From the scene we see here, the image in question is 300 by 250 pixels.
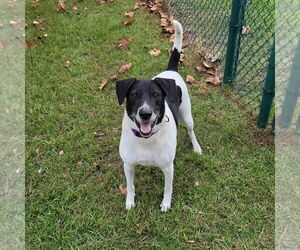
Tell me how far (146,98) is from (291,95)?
68.4 inches

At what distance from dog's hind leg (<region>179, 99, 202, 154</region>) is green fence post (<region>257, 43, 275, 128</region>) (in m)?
0.74

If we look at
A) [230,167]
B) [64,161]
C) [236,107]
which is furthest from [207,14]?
[64,161]

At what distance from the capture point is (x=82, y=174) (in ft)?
10.6

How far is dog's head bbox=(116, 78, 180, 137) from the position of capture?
7.52 feet

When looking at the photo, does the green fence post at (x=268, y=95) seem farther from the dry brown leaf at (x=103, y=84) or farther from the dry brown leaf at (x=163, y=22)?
the dry brown leaf at (x=163, y=22)

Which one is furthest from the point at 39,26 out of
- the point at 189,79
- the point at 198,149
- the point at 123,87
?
the point at 123,87

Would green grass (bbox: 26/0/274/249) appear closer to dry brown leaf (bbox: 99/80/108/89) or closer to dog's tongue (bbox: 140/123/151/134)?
dry brown leaf (bbox: 99/80/108/89)

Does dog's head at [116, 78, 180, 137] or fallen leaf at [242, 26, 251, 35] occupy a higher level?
dog's head at [116, 78, 180, 137]

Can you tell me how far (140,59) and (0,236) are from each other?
284cm

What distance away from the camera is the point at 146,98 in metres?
2.35

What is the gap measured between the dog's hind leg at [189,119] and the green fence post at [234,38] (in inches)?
45.0

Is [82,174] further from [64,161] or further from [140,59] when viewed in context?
[140,59]

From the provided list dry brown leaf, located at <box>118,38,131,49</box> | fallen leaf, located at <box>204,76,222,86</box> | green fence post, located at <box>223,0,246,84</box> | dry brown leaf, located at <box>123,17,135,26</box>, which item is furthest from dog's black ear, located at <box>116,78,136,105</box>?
dry brown leaf, located at <box>123,17,135,26</box>

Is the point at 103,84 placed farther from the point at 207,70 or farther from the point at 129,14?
the point at 129,14
